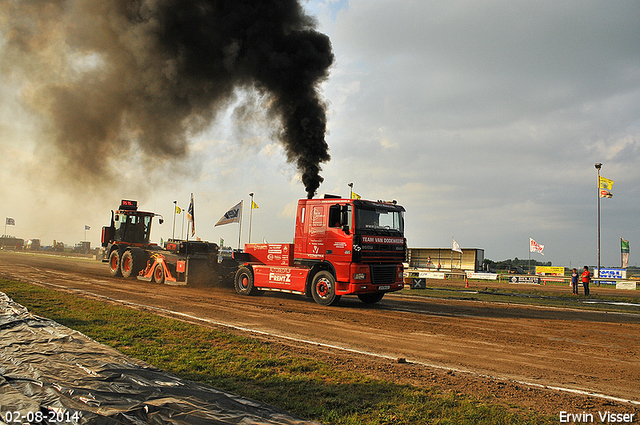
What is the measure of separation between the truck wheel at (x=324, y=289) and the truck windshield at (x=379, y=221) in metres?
1.97

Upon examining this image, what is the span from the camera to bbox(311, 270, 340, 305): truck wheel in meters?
13.0

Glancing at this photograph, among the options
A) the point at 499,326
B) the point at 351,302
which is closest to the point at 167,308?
the point at 351,302

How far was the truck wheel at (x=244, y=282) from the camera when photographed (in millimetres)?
15773

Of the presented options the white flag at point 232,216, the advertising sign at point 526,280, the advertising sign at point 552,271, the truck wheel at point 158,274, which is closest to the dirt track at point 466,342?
the truck wheel at point 158,274

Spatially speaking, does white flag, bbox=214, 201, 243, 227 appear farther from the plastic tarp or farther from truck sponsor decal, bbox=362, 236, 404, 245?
the plastic tarp

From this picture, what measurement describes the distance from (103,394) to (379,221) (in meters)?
10.3

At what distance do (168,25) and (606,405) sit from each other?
72.5 feet

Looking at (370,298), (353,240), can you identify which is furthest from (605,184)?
(353,240)

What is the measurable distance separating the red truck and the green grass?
17.5ft

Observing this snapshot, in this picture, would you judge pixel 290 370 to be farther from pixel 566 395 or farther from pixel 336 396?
pixel 566 395

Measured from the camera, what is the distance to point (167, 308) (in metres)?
11.7

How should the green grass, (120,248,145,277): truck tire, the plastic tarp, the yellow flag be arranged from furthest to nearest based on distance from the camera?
the yellow flag, (120,248,145,277): truck tire, the green grass, the plastic tarp

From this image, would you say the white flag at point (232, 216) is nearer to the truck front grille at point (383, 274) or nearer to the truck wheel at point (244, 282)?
the truck wheel at point (244, 282)

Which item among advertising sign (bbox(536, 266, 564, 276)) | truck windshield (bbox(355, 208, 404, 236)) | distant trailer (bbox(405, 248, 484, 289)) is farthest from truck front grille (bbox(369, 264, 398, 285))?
advertising sign (bbox(536, 266, 564, 276))
